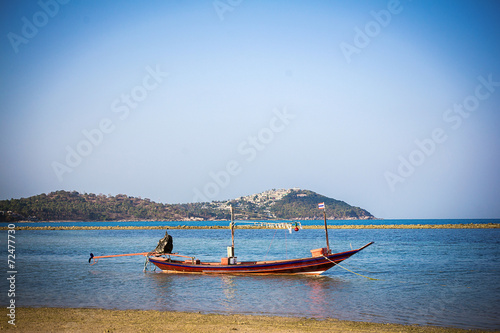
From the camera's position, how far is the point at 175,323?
41.0 ft

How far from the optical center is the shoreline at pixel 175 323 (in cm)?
1172

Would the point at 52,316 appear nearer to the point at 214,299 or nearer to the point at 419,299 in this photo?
the point at 214,299

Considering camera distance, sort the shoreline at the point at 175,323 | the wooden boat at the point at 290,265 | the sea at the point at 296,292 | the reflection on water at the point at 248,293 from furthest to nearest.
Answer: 1. the wooden boat at the point at 290,265
2. the reflection on water at the point at 248,293
3. the sea at the point at 296,292
4. the shoreline at the point at 175,323

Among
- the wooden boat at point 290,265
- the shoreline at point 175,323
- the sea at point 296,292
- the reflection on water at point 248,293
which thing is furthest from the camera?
the wooden boat at point 290,265

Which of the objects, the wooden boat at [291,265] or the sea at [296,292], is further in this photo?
the wooden boat at [291,265]

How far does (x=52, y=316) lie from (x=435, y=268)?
25754 mm

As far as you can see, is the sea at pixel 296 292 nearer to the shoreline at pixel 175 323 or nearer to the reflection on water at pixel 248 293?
the reflection on water at pixel 248 293

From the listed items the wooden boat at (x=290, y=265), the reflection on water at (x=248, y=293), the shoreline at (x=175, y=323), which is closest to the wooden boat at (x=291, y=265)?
the wooden boat at (x=290, y=265)

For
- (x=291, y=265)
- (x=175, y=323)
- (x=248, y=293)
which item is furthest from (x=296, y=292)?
(x=175, y=323)

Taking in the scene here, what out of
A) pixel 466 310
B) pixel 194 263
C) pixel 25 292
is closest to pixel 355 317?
pixel 466 310

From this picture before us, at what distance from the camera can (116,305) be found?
52.6 ft

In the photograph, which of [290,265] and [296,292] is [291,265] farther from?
[296,292]

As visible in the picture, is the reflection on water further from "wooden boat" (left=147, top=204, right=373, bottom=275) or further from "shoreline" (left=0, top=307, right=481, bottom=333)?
"shoreline" (left=0, top=307, right=481, bottom=333)

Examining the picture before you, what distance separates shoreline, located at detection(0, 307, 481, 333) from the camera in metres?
11.7
